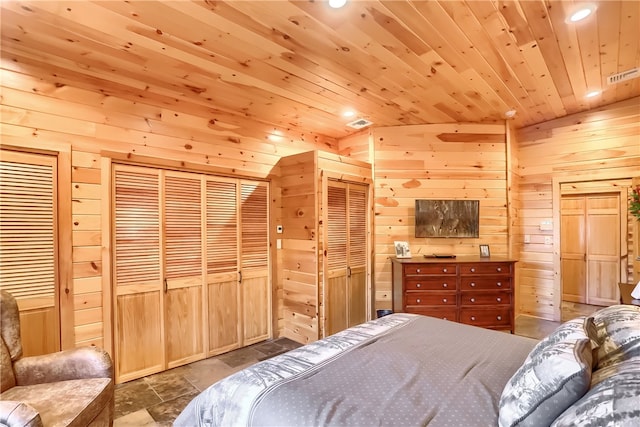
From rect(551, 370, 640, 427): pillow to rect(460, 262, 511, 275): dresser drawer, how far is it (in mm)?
2831

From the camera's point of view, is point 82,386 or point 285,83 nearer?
point 82,386

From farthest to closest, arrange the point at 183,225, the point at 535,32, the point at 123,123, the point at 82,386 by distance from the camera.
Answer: the point at 183,225 < the point at 123,123 < the point at 535,32 < the point at 82,386

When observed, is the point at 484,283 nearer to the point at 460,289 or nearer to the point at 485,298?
the point at 485,298

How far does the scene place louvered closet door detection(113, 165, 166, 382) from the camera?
280 centimetres

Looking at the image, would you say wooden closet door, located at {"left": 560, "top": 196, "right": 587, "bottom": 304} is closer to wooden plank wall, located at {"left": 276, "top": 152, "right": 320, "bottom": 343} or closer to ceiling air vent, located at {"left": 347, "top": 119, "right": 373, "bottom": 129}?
ceiling air vent, located at {"left": 347, "top": 119, "right": 373, "bottom": 129}

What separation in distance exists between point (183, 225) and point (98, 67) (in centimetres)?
147

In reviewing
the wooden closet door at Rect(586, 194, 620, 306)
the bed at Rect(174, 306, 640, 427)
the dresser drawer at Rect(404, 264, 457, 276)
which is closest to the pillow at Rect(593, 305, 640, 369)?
the bed at Rect(174, 306, 640, 427)

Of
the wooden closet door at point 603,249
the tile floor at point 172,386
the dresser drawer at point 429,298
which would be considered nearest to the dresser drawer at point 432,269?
the dresser drawer at point 429,298

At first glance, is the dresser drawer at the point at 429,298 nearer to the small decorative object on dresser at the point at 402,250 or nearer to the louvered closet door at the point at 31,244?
the small decorative object on dresser at the point at 402,250

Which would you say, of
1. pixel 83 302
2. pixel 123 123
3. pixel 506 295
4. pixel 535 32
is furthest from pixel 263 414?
pixel 506 295

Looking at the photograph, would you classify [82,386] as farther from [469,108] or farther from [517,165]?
[517,165]

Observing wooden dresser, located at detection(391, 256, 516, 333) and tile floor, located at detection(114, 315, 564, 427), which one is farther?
wooden dresser, located at detection(391, 256, 516, 333)

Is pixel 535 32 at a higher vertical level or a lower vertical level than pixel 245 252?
higher

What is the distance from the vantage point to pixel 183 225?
126 inches
